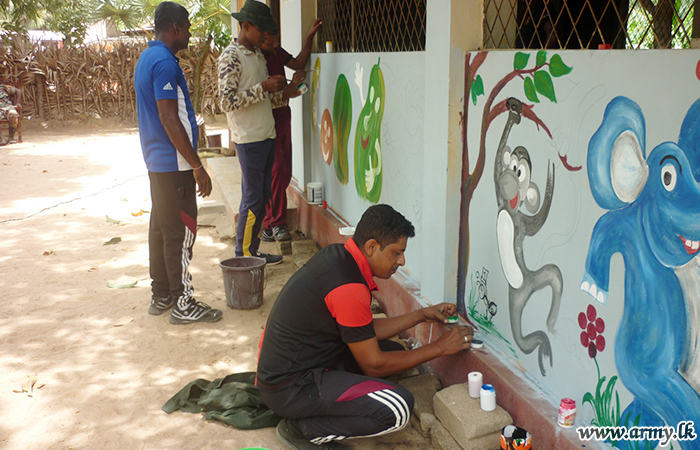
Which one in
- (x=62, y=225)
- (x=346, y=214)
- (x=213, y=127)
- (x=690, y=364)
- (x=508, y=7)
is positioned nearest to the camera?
(x=690, y=364)

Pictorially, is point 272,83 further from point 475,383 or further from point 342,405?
point 475,383

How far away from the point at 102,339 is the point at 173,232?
840 mm

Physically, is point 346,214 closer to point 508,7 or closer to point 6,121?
point 508,7

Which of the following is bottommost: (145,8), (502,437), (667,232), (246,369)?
(246,369)

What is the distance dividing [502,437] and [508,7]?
192cm

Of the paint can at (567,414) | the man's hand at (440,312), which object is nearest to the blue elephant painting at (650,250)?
the paint can at (567,414)

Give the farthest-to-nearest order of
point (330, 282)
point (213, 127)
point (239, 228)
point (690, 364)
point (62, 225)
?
point (213, 127) → point (62, 225) → point (239, 228) → point (330, 282) → point (690, 364)

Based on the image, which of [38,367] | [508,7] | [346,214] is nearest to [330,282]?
[508,7]

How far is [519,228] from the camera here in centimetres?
245

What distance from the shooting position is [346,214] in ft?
16.0

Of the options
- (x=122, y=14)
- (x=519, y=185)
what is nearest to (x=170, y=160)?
(x=519, y=185)

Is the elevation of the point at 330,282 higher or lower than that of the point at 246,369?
higher

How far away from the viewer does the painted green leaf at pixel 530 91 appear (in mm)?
2273

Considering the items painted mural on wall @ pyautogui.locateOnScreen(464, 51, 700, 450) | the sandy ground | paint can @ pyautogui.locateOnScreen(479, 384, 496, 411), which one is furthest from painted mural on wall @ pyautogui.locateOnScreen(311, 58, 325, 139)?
paint can @ pyautogui.locateOnScreen(479, 384, 496, 411)
